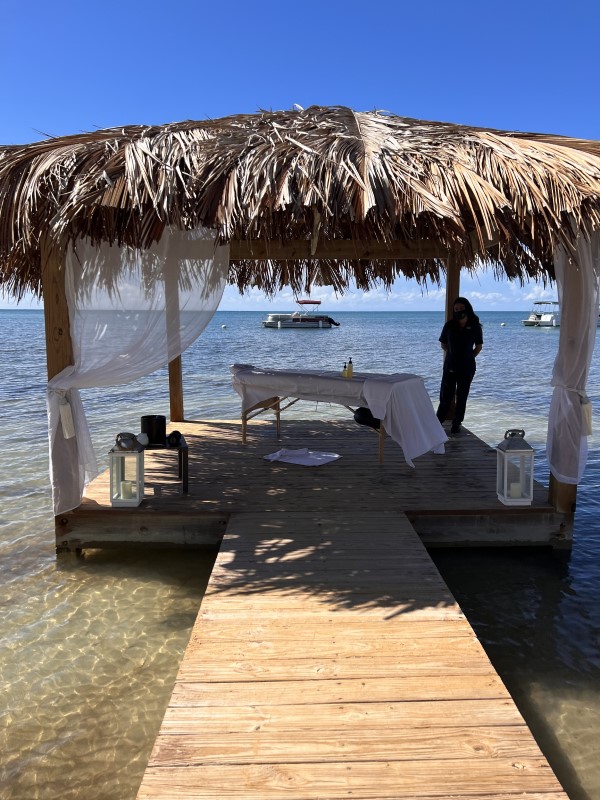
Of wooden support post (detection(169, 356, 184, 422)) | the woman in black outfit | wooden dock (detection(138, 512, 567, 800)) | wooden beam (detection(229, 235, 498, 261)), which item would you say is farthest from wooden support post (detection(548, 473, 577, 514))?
wooden support post (detection(169, 356, 184, 422))

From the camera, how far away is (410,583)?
2729mm

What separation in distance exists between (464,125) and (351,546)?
2863mm

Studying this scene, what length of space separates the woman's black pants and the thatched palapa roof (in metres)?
1.93

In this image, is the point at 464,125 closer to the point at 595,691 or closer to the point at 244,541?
the point at 244,541

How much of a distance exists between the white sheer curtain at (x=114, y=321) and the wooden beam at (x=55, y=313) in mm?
37

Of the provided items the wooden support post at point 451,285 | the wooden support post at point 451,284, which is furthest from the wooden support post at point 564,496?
the wooden support post at point 451,284

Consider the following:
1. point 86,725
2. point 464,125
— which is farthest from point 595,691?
point 464,125

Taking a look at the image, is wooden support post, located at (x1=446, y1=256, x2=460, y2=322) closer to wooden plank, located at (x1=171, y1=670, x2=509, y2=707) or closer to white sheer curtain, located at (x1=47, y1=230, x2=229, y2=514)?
white sheer curtain, located at (x1=47, y1=230, x2=229, y2=514)

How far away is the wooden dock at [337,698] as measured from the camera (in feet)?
5.27

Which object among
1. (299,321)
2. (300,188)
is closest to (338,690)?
(300,188)

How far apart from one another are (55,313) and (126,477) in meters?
1.06

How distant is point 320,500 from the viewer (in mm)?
3826

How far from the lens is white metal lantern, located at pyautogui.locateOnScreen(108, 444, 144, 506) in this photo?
3574mm

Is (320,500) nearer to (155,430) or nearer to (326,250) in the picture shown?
(155,430)
